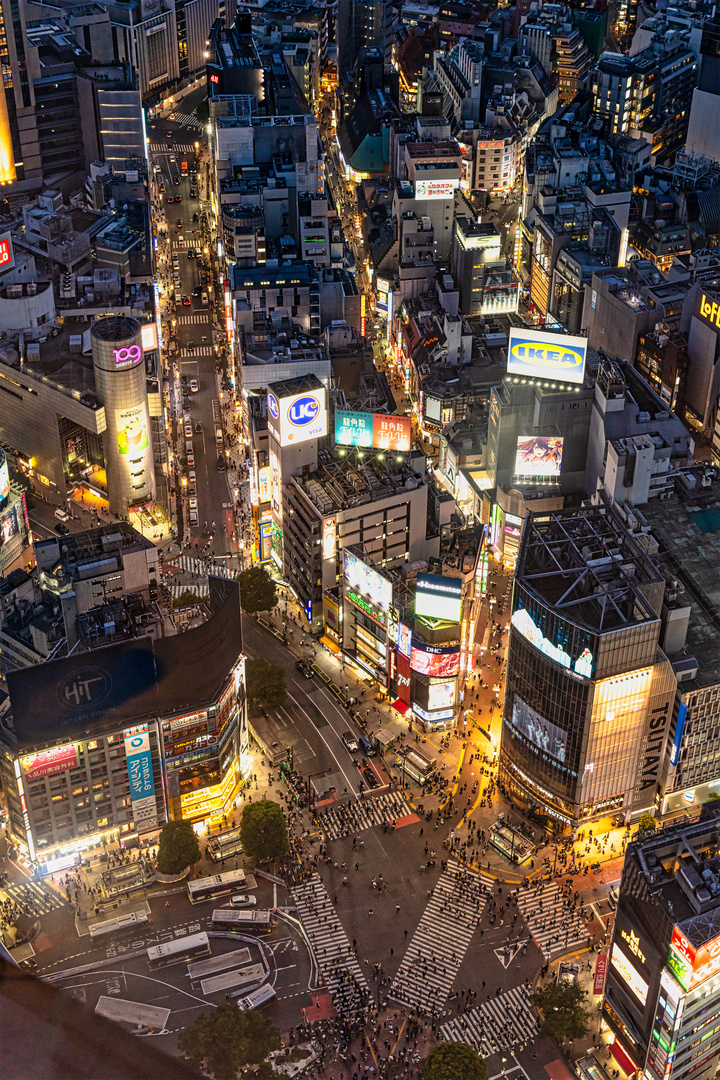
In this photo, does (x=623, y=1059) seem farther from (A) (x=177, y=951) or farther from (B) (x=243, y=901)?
(A) (x=177, y=951)

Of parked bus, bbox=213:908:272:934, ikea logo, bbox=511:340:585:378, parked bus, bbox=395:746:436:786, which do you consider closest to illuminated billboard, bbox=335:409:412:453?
ikea logo, bbox=511:340:585:378

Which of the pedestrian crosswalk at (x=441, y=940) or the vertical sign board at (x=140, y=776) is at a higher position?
the vertical sign board at (x=140, y=776)

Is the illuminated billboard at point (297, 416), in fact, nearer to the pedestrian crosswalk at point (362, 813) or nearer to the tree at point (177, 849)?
the pedestrian crosswalk at point (362, 813)

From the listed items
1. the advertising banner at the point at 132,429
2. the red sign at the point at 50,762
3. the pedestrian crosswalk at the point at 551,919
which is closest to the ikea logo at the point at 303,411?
the advertising banner at the point at 132,429

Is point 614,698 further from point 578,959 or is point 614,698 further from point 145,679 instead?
point 145,679

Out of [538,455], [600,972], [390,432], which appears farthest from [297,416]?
[600,972]

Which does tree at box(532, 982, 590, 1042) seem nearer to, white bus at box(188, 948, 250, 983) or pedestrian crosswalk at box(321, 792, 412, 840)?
pedestrian crosswalk at box(321, 792, 412, 840)
